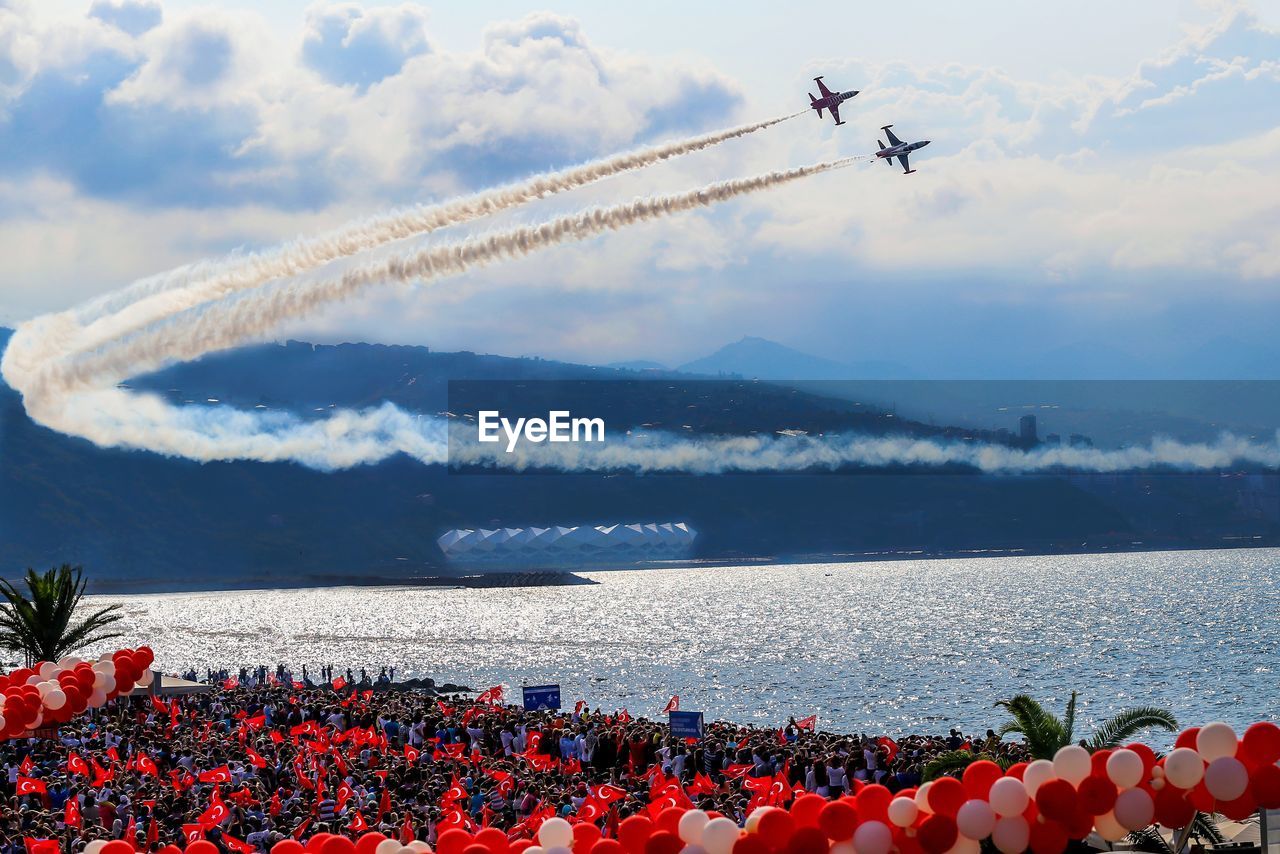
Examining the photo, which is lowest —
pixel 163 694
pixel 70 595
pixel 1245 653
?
pixel 1245 653

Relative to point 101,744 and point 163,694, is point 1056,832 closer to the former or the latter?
point 101,744

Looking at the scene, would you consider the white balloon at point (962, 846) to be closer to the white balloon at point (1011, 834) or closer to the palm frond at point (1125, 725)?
the white balloon at point (1011, 834)

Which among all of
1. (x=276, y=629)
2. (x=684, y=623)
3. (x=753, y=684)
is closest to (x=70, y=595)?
(x=753, y=684)

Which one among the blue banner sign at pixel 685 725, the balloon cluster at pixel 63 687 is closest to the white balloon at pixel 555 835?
the blue banner sign at pixel 685 725

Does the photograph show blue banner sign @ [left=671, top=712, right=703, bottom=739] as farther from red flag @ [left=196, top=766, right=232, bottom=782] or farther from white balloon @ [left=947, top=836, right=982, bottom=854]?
white balloon @ [left=947, top=836, right=982, bottom=854]

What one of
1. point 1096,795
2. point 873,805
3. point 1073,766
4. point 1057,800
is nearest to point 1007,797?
point 1057,800

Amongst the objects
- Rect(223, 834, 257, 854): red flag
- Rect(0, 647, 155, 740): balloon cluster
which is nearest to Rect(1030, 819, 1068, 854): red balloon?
Rect(223, 834, 257, 854): red flag
